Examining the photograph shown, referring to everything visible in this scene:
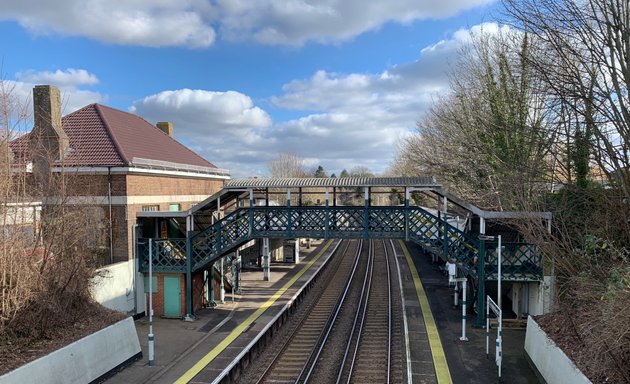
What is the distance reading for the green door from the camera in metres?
18.5

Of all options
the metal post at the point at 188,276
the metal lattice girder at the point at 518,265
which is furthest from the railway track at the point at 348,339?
the metal post at the point at 188,276

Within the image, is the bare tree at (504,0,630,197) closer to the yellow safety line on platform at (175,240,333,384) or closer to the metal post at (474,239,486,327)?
the metal post at (474,239,486,327)

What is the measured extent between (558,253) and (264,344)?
9.35 meters

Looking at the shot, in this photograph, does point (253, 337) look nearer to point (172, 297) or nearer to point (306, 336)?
point (306, 336)

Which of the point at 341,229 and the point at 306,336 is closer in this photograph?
the point at 306,336

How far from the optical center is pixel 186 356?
546 inches

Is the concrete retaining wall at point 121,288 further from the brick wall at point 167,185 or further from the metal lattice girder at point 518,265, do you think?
the metal lattice girder at point 518,265

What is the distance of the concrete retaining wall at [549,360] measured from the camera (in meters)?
9.20

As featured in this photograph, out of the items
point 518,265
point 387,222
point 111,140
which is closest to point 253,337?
point 387,222

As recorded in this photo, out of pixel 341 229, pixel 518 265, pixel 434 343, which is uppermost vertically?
pixel 341 229

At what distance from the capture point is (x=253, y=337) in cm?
1535

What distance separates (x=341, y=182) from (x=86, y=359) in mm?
10539

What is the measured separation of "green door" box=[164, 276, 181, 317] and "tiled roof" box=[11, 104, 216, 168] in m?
5.03

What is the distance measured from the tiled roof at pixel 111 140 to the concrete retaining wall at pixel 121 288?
4.02m
